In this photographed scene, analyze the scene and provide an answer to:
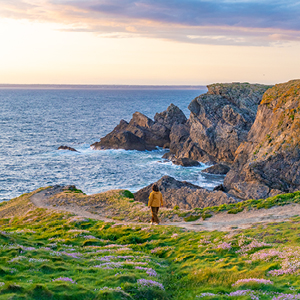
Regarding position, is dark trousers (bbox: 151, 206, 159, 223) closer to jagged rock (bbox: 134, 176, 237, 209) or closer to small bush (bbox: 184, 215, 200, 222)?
small bush (bbox: 184, 215, 200, 222)

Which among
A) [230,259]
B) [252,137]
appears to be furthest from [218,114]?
[230,259]

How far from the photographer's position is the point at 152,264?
634 inches

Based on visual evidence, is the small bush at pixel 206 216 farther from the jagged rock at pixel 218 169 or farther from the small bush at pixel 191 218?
the jagged rock at pixel 218 169

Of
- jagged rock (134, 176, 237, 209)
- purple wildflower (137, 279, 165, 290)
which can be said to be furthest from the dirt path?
purple wildflower (137, 279, 165, 290)

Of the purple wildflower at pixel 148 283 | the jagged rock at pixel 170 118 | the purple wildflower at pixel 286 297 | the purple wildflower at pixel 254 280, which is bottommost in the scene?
the purple wildflower at pixel 148 283

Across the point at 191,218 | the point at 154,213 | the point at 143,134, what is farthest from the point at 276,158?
the point at 143,134

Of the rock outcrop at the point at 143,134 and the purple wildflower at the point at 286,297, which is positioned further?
the rock outcrop at the point at 143,134

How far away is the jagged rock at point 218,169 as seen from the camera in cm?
6337

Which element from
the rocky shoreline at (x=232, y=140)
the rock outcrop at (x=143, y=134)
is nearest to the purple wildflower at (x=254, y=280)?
the rocky shoreline at (x=232, y=140)

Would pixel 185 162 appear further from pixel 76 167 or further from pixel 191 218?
pixel 191 218

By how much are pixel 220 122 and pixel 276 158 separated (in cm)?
3397

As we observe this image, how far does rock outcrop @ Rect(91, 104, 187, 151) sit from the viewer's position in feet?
287

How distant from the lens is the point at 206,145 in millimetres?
76375

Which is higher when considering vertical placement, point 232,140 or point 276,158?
point 276,158
